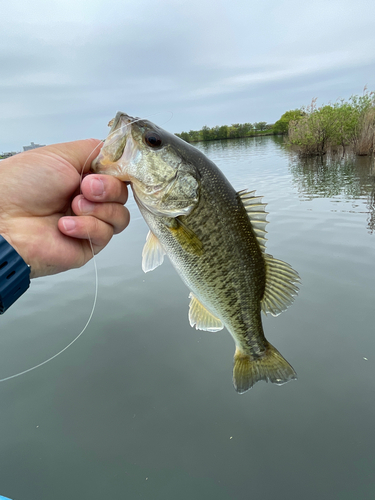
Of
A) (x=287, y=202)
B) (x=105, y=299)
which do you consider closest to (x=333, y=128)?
(x=287, y=202)

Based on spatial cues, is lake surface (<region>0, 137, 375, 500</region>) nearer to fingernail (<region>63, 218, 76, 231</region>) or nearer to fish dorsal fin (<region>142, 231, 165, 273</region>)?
fish dorsal fin (<region>142, 231, 165, 273</region>)

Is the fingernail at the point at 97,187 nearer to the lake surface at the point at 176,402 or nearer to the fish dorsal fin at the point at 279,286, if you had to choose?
the fish dorsal fin at the point at 279,286

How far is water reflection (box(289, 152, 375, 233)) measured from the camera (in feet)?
39.4

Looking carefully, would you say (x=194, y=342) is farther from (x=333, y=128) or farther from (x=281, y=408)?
(x=333, y=128)

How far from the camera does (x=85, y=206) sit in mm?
2264

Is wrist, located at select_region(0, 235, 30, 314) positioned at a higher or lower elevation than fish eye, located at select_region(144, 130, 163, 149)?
lower

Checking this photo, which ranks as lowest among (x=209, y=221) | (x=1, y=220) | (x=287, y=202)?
(x=287, y=202)

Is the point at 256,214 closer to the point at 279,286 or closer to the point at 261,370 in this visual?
the point at 279,286

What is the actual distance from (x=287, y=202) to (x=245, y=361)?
1146 cm

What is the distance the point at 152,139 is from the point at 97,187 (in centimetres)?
53

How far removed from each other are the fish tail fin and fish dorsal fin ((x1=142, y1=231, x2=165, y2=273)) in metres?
1.08

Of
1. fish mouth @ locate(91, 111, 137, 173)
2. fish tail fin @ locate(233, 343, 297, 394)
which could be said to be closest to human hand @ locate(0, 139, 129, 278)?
fish mouth @ locate(91, 111, 137, 173)

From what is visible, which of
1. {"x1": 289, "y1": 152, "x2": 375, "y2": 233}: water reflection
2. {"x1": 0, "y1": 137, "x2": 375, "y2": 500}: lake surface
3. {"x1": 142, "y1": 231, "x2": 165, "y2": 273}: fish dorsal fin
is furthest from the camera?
{"x1": 289, "y1": 152, "x2": 375, "y2": 233}: water reflection

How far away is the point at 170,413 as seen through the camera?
12.2 feet
